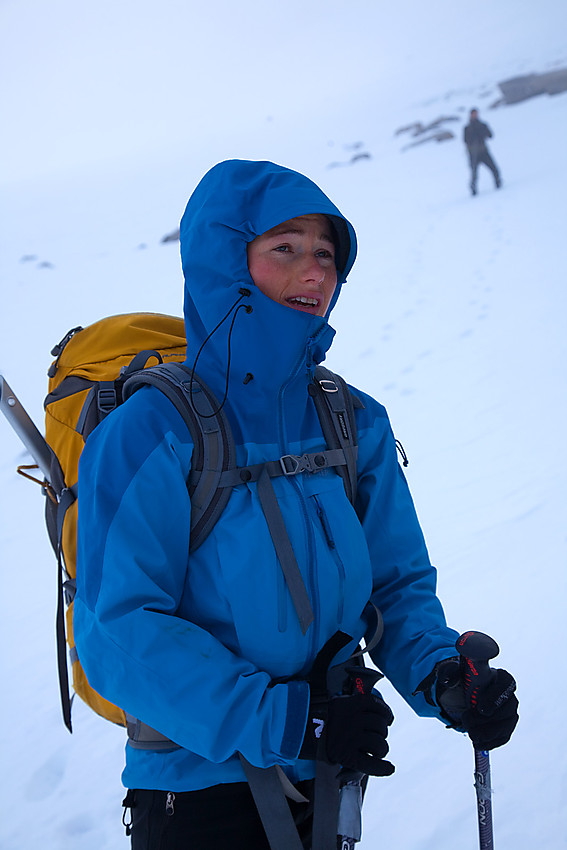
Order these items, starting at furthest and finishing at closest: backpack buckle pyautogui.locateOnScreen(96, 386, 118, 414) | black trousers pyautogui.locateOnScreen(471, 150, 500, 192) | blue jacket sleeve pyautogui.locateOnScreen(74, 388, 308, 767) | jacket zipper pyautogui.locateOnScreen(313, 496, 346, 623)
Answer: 1. black trousers pyautogui.locateOnScreen(471, 150, 500, 192)
2. backpack buckle pyautogui.locateOnScreen(96, 386, 118, 414)
3. jacket zipper pyautogui.locateOnScreen(313, 496, 346, 623)
4. blue jacket sleeve pyautogui.locateOnScreen(74, 388, 308, 767)

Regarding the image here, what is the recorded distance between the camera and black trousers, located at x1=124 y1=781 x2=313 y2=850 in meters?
1.30

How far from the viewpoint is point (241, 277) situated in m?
1.40

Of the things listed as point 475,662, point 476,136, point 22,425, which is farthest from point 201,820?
point 476,136

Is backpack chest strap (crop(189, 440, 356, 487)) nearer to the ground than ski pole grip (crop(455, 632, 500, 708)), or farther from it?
farther from it

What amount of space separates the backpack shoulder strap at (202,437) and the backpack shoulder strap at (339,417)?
270mm

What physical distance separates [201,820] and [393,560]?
0.69 meters

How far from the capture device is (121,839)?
2385 mm

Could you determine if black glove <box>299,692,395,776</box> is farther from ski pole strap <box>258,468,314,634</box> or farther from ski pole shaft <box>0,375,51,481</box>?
ski pole shaft <box>0,375,51,481</box>

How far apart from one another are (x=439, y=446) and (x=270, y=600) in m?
3.73

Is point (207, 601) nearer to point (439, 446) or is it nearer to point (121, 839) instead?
point (121, 839)

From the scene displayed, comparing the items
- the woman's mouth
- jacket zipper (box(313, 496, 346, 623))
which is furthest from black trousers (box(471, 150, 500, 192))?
jacket zipper (box(313, 496, 346, 623))

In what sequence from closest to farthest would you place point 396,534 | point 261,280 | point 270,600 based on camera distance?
1. point 270,600
2. point 261,280
3. point 396,534

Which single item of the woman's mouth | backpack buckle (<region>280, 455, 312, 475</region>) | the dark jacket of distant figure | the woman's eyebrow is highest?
the dark jacket of distant figure

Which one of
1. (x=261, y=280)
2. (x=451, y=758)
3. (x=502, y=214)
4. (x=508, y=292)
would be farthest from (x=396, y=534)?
(x=502, y=214)
